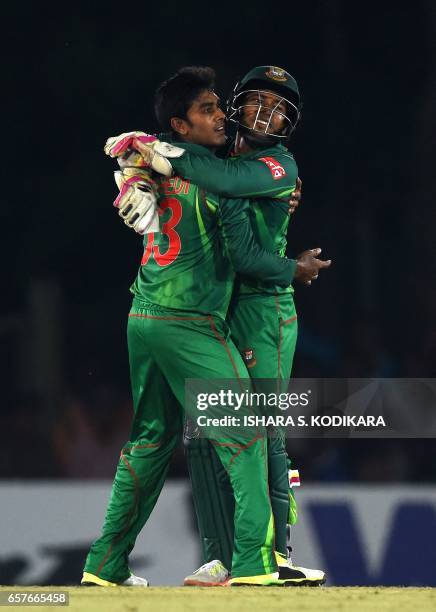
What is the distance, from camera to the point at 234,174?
4.62 m

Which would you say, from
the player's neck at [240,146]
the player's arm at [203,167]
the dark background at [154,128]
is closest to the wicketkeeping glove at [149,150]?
the player's arm at [203,167]

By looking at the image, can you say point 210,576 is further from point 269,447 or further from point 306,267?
point 306,267

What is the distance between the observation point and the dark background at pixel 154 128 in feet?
26.0

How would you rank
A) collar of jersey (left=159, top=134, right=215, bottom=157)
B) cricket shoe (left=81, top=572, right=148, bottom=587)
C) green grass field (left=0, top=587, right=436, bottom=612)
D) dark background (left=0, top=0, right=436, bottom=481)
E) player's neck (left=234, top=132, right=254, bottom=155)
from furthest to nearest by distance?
dark background (left=0, top=0, right=436, bottom=481) → player's neck (left=234, top=132, right=254, bottom=155) → cricket shoe (left=81, top=572, right=148, bottom=587) → collar of jersey (left=159, top=134, right=215, bottom=157) → green grass field (left=0, top=587, right=436, bottom=612)

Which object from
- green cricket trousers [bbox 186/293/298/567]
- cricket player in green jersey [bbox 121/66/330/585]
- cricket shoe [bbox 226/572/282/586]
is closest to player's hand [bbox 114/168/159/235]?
cricket player in green jersey [bbox 121/66/330/585]

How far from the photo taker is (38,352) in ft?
26.0

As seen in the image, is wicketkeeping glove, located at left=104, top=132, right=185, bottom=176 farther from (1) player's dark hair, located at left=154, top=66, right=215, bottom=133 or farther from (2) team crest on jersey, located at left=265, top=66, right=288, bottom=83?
(2) team crest on jersey, located at left=265, top=66, right=288, bottom=83

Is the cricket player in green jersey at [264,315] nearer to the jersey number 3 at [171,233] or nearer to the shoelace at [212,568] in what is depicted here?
the shoelace at [212,568]

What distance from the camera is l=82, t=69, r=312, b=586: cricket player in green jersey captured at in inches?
181

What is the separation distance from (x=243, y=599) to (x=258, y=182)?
1191 millimetres

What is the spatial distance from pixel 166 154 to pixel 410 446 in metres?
3.31

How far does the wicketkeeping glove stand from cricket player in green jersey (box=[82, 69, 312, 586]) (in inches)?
1.5

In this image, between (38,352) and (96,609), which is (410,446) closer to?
(38,352)

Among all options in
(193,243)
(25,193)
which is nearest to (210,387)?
(193,243)
